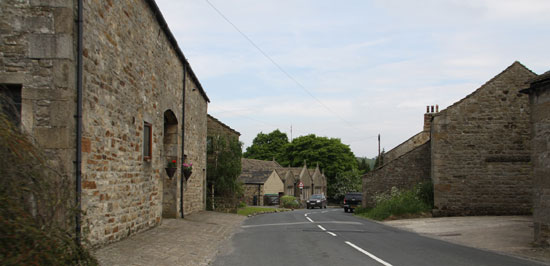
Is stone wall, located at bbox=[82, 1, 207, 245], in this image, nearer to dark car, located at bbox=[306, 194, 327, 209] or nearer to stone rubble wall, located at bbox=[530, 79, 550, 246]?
stone rubble wall, located at bbox=[530, 79, 550, 246]

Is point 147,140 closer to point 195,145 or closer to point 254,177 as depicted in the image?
point 195,145

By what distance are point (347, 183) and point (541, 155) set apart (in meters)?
58.7

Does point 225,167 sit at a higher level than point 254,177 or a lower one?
higher

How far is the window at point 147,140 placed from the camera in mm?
13375

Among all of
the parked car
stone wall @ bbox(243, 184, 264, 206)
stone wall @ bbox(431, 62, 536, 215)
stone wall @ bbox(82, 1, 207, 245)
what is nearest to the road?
stone wall @ bbox(82, 1, 207, 245)

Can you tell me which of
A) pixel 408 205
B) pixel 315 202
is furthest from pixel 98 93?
pixel 315 202

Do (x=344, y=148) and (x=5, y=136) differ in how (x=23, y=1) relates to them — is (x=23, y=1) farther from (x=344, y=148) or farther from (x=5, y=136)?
(x=344, y=148)

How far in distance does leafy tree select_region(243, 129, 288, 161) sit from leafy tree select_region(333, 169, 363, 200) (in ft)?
51.7

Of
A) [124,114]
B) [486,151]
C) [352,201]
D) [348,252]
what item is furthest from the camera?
[352,201]

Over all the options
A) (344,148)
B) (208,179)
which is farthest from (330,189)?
(208,179)

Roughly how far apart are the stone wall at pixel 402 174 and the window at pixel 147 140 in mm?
18036

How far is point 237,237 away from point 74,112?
7.12 meters

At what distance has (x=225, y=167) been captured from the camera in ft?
85.2

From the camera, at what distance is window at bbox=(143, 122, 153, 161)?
13.4m
